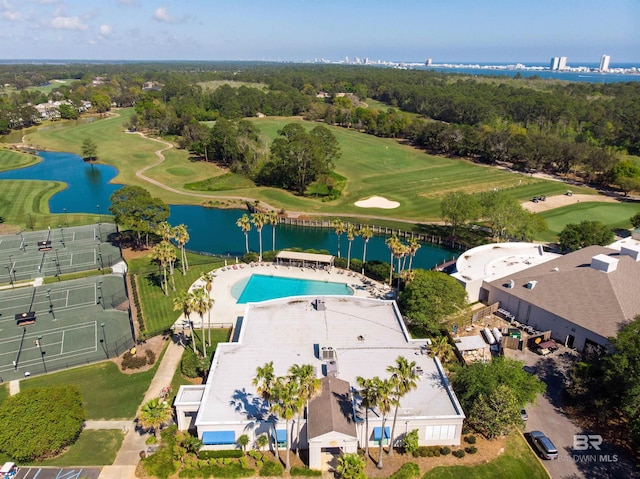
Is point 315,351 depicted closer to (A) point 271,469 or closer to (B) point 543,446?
(A) point 271,469

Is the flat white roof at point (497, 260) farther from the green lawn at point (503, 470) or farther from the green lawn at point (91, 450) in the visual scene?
the green lawn at point (91, 450)

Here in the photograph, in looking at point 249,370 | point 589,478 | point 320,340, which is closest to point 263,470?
point 249,370

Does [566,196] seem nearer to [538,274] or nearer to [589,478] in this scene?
[538,274]

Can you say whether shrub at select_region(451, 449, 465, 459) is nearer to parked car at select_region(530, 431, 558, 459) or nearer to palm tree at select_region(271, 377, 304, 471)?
parked car at select_region(530, 431, 558, 459)

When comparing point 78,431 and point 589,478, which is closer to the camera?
point 589,478

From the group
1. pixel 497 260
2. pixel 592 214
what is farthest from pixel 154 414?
pixel 592 214

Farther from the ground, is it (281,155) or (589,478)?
(281,155)
